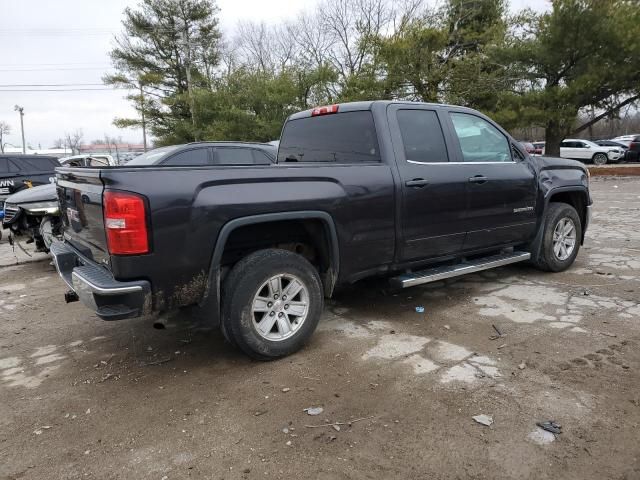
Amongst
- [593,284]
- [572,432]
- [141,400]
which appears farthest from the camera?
[593,284]

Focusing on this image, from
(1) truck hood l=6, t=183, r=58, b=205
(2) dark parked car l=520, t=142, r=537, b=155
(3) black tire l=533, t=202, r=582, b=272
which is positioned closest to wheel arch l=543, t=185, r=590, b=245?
(3) black tire l=533, t=202, r=582, b=272

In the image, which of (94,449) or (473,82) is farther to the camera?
(473,82)

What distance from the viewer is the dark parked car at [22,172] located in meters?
10.9

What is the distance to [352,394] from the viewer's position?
3.12 metres

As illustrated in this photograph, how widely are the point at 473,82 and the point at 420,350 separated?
64.7ft

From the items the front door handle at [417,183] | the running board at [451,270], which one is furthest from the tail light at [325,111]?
the running board at [451,270]

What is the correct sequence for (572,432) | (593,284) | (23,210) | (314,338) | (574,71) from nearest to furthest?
(572,432) < (314,338) < (593,284) < (23,210) < (574,71)

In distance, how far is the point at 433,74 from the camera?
2073 cm

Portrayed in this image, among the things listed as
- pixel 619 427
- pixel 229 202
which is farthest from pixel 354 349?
pixel 619 427

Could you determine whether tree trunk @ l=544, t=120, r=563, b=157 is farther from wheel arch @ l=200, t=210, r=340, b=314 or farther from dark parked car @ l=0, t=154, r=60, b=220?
wheel arch @ l=200, t=210, r=340, b=314

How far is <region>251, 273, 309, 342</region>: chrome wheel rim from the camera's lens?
3518 mm

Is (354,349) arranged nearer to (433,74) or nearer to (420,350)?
(420,350)

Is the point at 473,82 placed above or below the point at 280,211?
above

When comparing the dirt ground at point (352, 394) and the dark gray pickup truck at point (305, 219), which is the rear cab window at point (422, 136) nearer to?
the dark gray pickup truck at point (305, 219)
